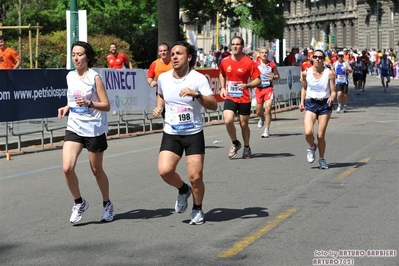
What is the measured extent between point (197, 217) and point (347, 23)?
318 feet

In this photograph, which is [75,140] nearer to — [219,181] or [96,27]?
[219,181]

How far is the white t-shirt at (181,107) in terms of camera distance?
8.87 m

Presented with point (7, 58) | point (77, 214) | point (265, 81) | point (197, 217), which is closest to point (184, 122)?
point (197, 217)

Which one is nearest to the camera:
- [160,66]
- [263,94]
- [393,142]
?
[160,66]

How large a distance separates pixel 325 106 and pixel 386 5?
79766mm

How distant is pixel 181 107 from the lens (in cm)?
890

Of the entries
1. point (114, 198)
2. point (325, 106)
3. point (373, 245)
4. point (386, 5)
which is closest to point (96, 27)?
point (325, 106)

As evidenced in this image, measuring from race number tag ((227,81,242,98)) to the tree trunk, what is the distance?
36.0 ft

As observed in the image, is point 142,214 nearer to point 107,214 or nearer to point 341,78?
point 107,214

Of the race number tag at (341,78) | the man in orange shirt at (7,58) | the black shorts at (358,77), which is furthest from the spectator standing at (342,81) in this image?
the black shorts at (358,77)

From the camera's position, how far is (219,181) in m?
12.2

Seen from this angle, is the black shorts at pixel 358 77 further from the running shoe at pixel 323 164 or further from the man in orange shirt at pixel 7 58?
the running shoe at pixel 323 164

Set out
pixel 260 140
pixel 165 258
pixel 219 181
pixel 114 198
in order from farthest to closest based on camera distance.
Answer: pixel 260 140 < pixel 219 181 < pixel 114 198 < pixel 165 258

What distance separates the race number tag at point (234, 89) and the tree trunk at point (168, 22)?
432 inches
